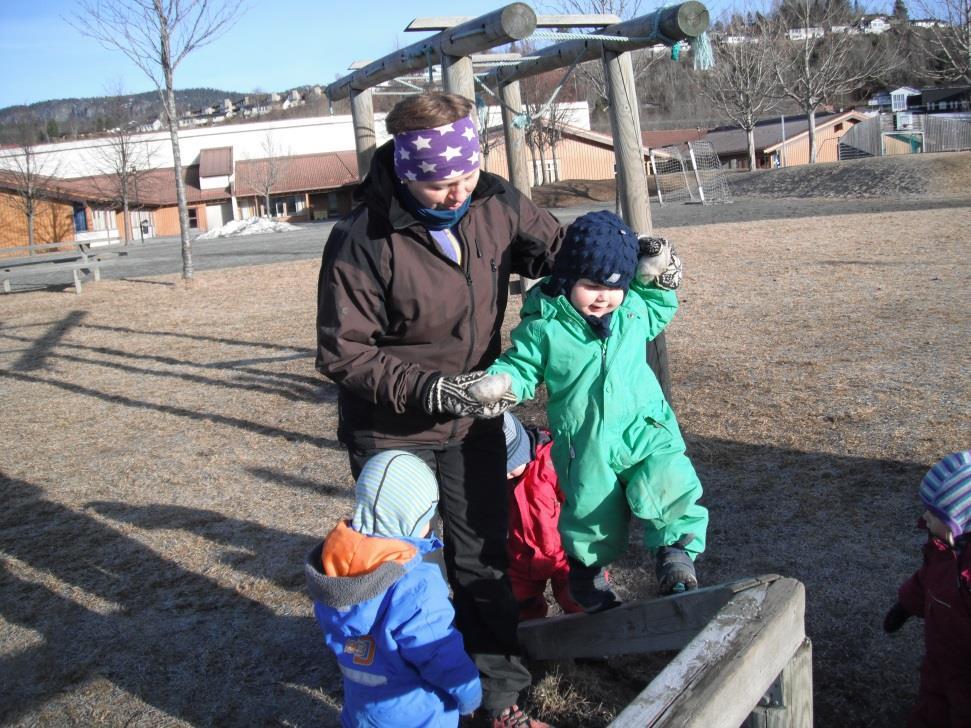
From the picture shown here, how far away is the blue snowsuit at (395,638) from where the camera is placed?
7.48 ft

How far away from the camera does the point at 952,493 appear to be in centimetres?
246

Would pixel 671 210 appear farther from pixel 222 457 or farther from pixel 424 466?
pixel 424 466

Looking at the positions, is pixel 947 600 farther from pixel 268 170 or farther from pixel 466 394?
pixel 268 170

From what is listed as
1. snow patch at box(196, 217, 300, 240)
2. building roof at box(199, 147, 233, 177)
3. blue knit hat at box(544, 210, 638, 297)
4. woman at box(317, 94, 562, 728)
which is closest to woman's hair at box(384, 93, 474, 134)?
woman at box(317, 94, 562, 728)

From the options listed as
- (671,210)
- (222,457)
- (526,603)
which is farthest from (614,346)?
(671,210)

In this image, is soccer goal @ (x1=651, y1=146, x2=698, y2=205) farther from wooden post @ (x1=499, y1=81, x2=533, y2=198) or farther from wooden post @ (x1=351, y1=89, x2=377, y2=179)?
wooden post @ (x1=351, y1=89, x2=377, y2=179)

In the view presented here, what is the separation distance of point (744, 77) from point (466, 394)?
145 ft

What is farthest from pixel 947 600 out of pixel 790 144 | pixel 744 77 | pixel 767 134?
pixel 767 134

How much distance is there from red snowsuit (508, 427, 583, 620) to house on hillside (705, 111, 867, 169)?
49.4m

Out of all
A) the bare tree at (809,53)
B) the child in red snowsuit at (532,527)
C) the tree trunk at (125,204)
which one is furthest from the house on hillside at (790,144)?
the child in red snowsuit at (532,527)

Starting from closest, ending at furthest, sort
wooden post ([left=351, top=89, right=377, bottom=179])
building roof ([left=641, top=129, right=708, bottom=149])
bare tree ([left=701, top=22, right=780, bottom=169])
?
1. wooden post ([left=351, top=89, right=377, bottom=179])
2. bare tree ([left=701, top=22, right=780, bottom=169])
3. building roof ([left=641, top=129, right=708, bottom=149])

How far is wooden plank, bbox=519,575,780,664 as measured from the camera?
2443 mm

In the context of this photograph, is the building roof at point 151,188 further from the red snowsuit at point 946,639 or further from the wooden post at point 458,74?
the red snowsuit at point 946,639

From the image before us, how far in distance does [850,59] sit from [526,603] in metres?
52.8
